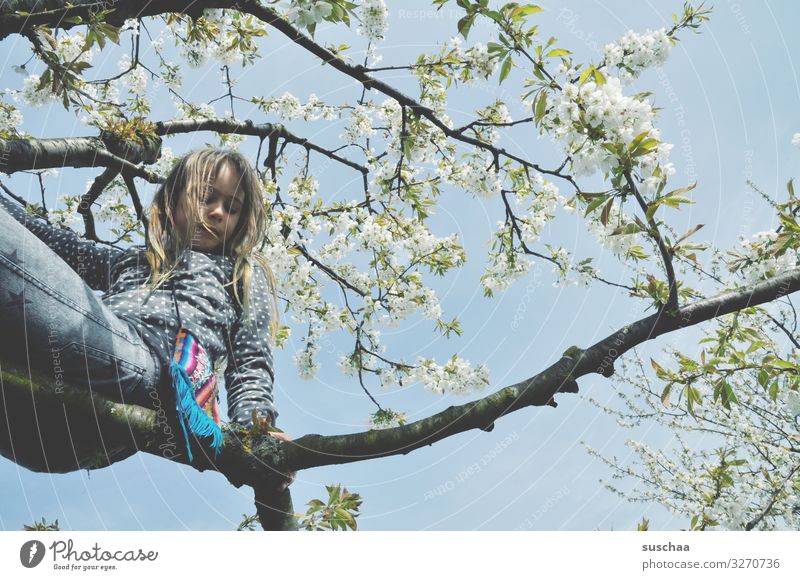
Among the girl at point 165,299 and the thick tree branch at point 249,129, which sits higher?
the thick tree branch at point 249,129

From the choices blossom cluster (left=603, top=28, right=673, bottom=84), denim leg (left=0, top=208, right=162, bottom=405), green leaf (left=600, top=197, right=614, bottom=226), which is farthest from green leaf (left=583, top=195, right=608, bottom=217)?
blossom cluster (left=603, top=28, right=673, bottom=84)

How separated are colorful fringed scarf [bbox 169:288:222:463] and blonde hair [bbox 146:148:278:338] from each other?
0.22 metres

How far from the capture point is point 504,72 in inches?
73.2

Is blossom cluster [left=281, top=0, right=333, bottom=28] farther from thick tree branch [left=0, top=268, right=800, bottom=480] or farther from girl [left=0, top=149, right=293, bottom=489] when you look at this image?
thick tree branch [left=0, top=268, right=800, bottom=480]

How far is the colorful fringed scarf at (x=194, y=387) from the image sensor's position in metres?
1.22

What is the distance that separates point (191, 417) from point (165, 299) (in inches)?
17.8

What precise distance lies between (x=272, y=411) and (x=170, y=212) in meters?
0.77

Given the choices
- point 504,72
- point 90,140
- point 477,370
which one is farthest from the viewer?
point 477,370

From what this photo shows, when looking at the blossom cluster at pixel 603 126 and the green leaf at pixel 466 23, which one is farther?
the green leaf at pixel 466 23

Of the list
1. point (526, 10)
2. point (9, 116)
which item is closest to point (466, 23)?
point (526, 10)

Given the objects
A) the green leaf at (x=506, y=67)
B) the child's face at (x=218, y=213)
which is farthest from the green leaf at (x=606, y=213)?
the child's face at (x=218, y=213)

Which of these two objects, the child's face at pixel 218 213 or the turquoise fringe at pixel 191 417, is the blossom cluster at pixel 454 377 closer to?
the child's face at pixel 218 213
